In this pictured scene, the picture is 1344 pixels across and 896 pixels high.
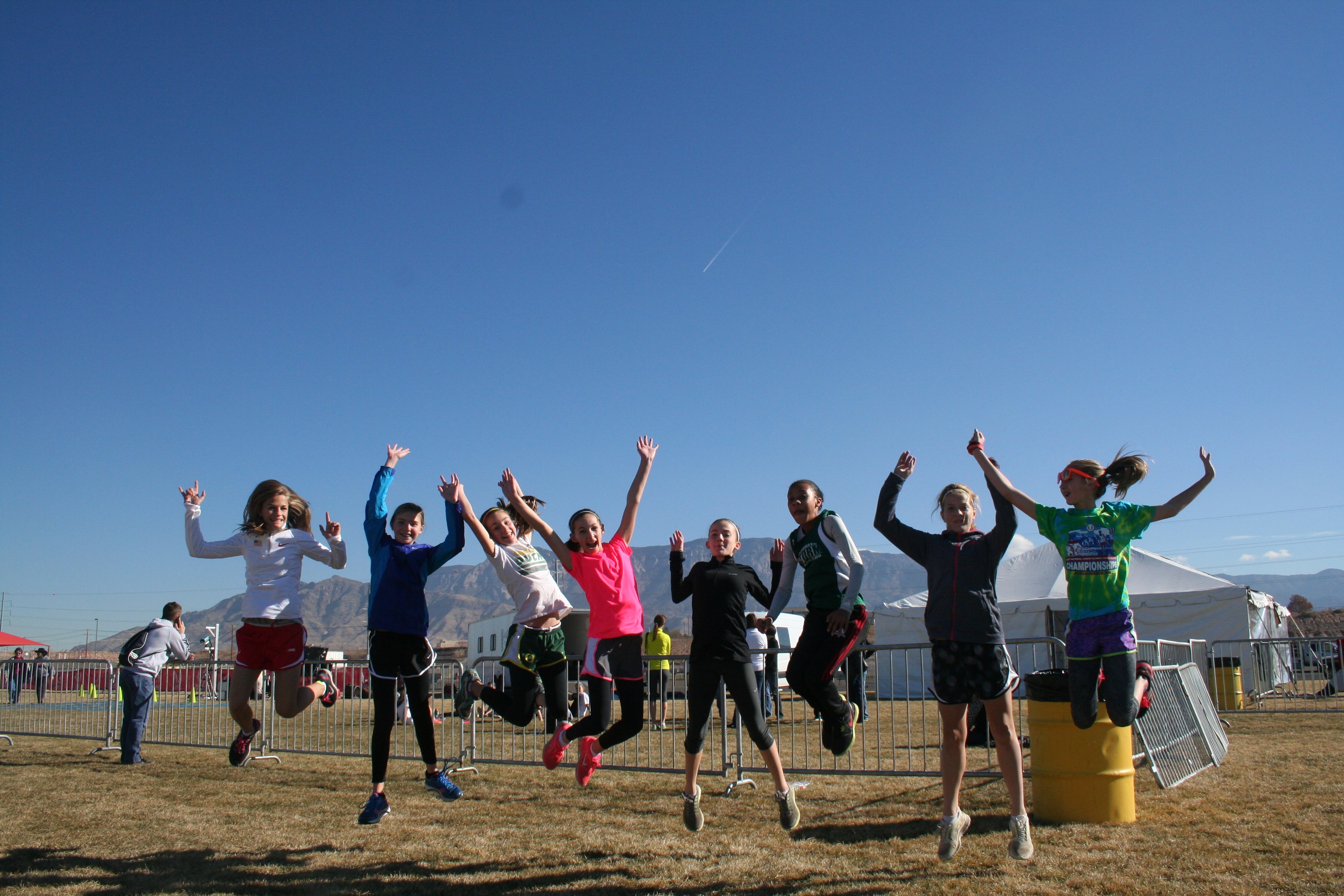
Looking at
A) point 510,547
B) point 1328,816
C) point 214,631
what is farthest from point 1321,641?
point 214,631

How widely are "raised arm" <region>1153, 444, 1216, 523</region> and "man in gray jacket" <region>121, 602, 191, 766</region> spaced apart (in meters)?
10.7

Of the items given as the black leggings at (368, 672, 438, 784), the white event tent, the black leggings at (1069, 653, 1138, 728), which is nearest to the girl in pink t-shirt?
the black leggings at (368, 672, 438, 784)

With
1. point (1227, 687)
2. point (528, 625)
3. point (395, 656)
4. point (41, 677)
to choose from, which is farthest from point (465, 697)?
point (1227, 687)

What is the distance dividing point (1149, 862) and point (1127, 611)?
1284mm

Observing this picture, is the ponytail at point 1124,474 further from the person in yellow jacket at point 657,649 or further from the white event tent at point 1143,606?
the white event tent at point 1143,606

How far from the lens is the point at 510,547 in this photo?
659 centimetres

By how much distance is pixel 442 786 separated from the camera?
18.7ft

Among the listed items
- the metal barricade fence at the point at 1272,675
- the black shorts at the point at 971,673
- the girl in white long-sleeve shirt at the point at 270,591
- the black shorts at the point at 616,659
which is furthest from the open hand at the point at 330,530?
the metal barricade fence at the point at 1272,675

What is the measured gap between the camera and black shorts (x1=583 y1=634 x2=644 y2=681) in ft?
18.3

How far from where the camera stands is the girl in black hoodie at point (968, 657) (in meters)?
4.52

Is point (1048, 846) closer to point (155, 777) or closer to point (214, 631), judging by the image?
point (155, 777)

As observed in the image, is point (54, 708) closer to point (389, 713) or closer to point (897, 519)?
point (389, 713)

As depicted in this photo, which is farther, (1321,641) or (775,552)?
(1321,641)

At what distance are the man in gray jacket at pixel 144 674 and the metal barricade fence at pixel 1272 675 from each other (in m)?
15.2
